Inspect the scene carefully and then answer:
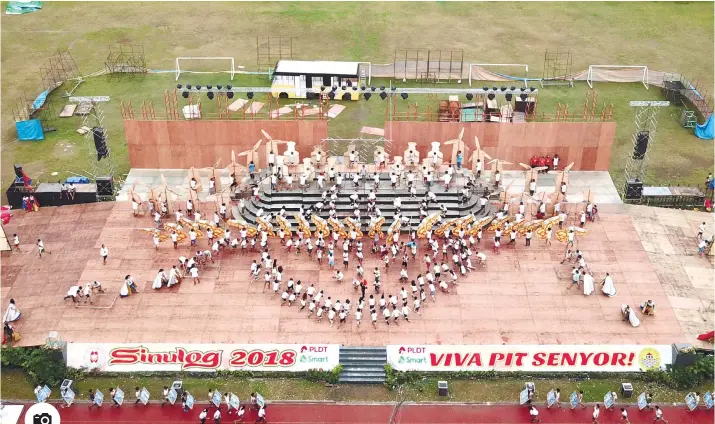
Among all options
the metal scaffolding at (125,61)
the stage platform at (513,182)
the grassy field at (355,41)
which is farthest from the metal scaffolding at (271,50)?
the stage platform at (513,182)

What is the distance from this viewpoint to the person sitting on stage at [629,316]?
41.2m

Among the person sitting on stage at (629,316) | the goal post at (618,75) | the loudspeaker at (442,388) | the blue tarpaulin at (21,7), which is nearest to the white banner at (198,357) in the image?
the loudspeaker at (442,388)

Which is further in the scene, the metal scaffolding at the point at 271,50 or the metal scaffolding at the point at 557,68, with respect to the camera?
the metal scaffolding at the point at 271,50

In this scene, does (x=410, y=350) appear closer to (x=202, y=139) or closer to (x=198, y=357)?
(x=198, y=357)

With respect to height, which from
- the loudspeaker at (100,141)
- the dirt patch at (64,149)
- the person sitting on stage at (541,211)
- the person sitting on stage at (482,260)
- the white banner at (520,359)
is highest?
the loudspeaker at (100,141)

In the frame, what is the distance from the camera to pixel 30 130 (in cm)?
5838

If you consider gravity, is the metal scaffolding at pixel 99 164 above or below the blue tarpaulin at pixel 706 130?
below

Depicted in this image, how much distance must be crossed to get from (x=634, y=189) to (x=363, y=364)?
23876 millimetres

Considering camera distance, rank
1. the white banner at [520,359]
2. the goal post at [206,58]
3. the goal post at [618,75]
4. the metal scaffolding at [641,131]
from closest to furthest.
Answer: the white banner at [520,359], the metal scaffolding at [641,131], the goal post at [618,75], the goal post at [206,58]

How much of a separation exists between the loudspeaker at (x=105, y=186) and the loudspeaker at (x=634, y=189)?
1373 inches

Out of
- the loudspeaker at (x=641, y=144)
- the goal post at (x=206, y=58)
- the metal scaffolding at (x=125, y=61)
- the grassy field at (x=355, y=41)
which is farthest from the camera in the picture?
the metal scaffolding at (x=125, y=61)
